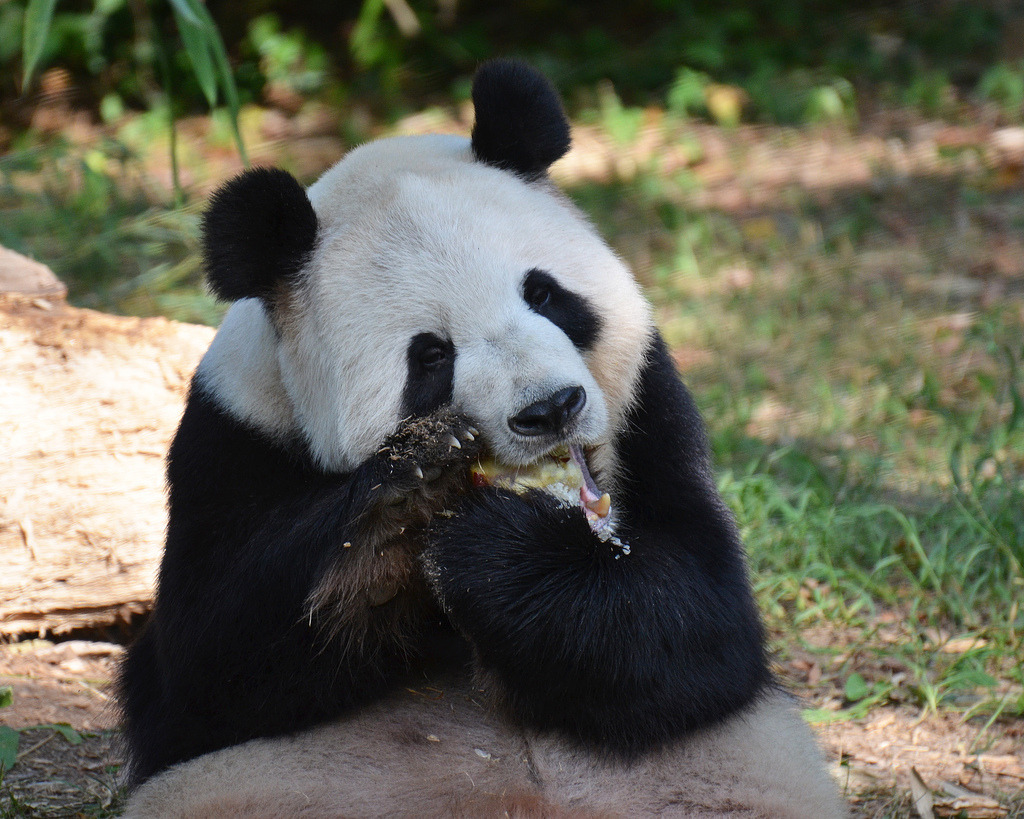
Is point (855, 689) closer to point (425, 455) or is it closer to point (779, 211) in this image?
point (425, 455)

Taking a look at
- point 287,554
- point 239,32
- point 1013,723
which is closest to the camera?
point 287,554

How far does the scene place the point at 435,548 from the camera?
101 inches

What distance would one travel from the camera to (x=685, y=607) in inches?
102

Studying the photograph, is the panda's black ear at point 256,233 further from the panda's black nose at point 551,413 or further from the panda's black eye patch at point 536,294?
the panda's black nose at point 551,413

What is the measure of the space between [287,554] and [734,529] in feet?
3.80

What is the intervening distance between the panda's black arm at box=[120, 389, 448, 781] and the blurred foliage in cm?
745

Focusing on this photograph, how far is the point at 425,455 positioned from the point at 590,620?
53 cm

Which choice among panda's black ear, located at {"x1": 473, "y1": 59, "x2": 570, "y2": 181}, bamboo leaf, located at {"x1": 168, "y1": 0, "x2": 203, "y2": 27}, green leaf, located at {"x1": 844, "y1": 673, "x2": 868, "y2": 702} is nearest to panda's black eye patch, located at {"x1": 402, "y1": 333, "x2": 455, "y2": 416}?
panda's black ear, located at {"x1": 473, "y1": 59, "x2": 570, "y2": 181}

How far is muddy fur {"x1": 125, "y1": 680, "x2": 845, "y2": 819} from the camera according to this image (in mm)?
2537

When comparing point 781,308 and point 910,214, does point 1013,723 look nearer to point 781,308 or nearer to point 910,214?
point 781,308

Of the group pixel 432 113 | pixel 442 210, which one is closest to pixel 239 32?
pixel 432 113

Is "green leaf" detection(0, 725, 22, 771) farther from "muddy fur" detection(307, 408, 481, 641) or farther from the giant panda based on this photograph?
"muddy fur" detection(307, 408, 481, 641)

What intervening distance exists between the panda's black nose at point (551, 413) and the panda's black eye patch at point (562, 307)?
302 millimetres

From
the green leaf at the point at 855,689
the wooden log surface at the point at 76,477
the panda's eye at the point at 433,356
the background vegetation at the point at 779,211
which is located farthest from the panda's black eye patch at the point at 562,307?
the wooden log surface at the point at 76,477
